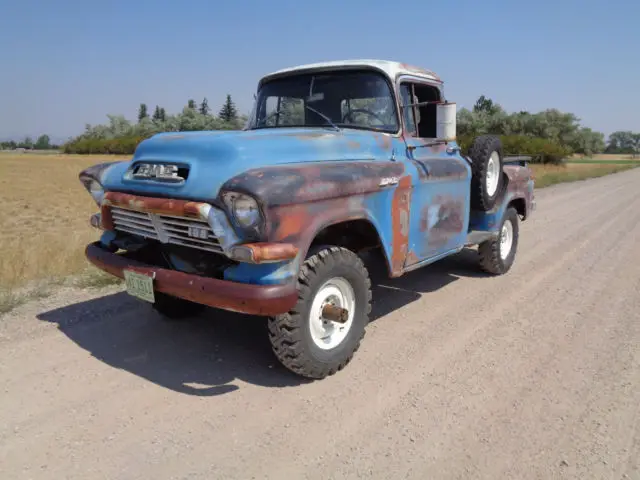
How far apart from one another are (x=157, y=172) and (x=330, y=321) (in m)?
1.60

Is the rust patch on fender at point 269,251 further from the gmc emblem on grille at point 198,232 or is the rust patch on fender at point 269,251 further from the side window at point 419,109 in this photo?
the side window at point 419,109

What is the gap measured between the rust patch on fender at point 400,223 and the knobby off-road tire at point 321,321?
464 mm

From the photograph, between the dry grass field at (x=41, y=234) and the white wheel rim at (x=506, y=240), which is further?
the white wheel rim at (x=506, y=240)

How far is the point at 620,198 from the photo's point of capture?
16.1 meters

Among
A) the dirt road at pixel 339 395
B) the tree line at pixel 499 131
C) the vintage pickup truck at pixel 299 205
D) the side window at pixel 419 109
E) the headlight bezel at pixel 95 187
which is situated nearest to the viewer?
the dirt road at pixel 339 395

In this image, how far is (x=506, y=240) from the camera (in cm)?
667

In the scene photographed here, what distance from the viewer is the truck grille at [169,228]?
3.22m

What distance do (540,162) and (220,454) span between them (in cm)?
4725

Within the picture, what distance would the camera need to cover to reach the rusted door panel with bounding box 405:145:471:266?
14.4 ft

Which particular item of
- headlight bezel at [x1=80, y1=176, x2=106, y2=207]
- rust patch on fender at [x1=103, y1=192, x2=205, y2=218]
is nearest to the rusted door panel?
rust patch on fender at [x1=103, y1=192, x2=205, y2=218]

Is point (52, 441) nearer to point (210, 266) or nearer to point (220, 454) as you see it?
point (220, 454)

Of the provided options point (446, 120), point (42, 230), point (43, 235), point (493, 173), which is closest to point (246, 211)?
point (446, 120)

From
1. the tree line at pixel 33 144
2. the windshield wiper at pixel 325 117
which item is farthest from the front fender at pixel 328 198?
the tree line at pixel 33 144

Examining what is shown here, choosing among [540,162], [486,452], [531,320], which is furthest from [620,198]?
[540,162]
